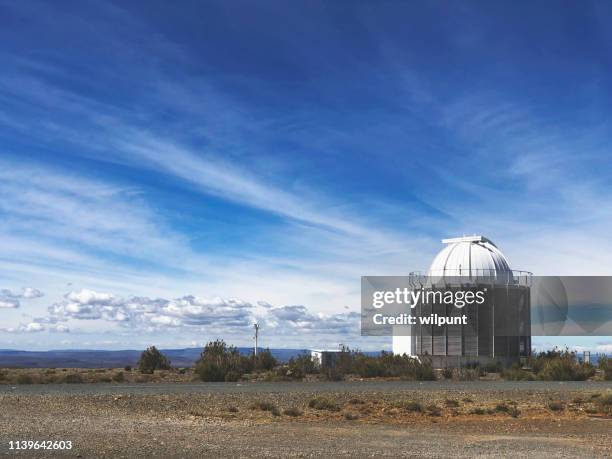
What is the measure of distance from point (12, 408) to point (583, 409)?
1533cm

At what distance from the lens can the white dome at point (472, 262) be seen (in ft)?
155

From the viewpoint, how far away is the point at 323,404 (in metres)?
20.4

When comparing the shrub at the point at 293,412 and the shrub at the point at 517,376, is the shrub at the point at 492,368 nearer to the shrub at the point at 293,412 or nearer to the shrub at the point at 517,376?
the shrub at the point at 517,376

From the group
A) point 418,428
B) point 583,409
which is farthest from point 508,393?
point 418,428

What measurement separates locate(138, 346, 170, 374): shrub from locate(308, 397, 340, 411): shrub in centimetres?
2338

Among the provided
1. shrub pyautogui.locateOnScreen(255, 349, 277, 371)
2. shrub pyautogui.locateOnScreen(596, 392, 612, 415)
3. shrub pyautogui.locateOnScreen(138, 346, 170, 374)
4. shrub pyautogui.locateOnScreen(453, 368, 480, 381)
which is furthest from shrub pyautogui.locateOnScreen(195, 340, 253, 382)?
shrub pyautogui.locateOnScreen(596, 392, 612, 415)

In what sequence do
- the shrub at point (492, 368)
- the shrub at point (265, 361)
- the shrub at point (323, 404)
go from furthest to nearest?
the shrub at point (492, 368) → the shrub at point (265, 361) → the shrub at point (323, 404)

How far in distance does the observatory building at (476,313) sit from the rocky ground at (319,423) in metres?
20.8

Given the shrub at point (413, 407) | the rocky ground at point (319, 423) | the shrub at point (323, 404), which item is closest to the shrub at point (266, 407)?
the rocky ground at point (319, 423)

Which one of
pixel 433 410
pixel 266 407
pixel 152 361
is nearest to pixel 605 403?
pixel 433 410

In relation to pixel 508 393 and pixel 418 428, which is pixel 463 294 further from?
pixel 418 428

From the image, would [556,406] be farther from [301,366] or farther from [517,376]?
[301,366]

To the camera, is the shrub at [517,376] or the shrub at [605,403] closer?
the shrub at [605,403]

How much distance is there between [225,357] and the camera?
3794 centimetres
